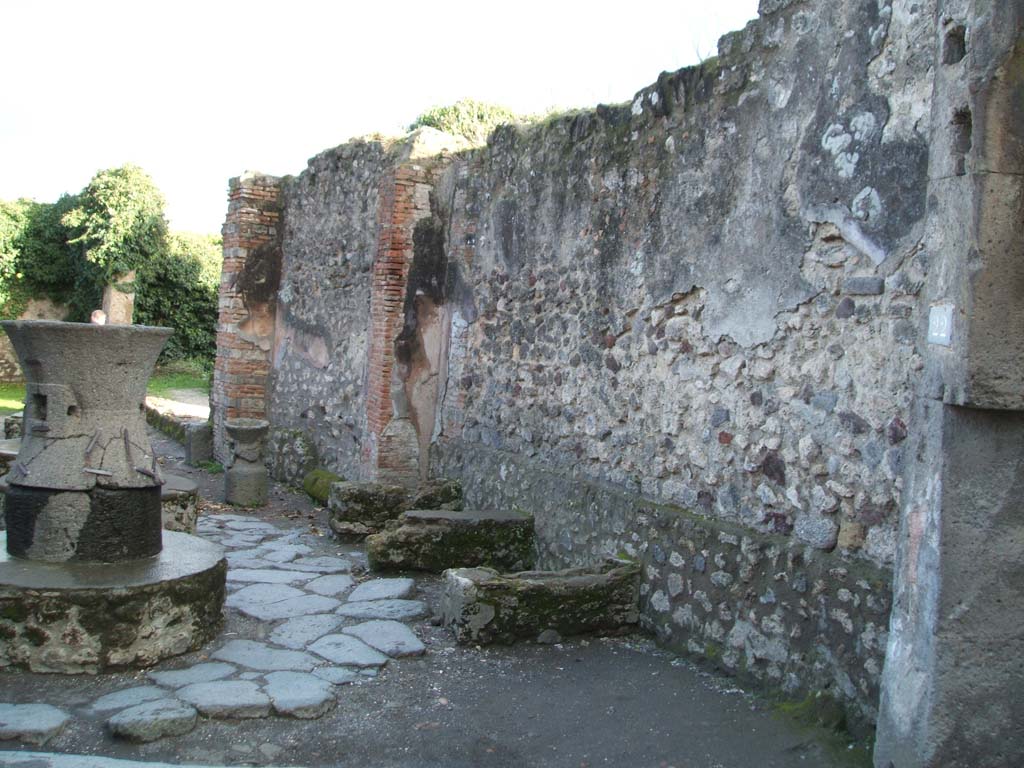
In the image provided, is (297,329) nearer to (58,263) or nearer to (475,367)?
(475,367)

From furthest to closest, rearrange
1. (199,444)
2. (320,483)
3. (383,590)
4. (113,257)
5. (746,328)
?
(113,257) → (199,444) → (320,483) → (383,590) → (746,328)

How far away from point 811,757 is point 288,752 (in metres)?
1.94

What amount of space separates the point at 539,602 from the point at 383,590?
51.6 inches

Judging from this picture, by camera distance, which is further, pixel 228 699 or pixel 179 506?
pixel 179 506

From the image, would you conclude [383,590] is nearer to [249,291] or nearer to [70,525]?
[70,525]

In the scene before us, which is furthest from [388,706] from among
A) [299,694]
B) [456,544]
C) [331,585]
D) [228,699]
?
[456,544]

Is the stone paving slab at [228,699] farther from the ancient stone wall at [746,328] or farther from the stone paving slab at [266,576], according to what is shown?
the ancient stone wall at [746,328]

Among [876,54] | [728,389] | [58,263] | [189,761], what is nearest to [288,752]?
[189,761]

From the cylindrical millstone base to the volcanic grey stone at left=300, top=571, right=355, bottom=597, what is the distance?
138 cm

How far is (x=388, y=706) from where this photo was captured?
13.7 ft

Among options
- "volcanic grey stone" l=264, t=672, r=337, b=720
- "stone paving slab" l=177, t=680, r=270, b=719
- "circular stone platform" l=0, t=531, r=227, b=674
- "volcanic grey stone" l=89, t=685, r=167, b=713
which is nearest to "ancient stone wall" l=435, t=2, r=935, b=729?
"volcanic grey stone" l=264, t=672, r=337, b=720

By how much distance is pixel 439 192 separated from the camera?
7.97m

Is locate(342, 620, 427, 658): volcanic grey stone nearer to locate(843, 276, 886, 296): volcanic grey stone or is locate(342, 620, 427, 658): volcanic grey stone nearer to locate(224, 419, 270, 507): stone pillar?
locate(843, 276, 886, 296): volcanic grey stone

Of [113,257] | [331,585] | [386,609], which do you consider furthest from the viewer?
[113,257]
